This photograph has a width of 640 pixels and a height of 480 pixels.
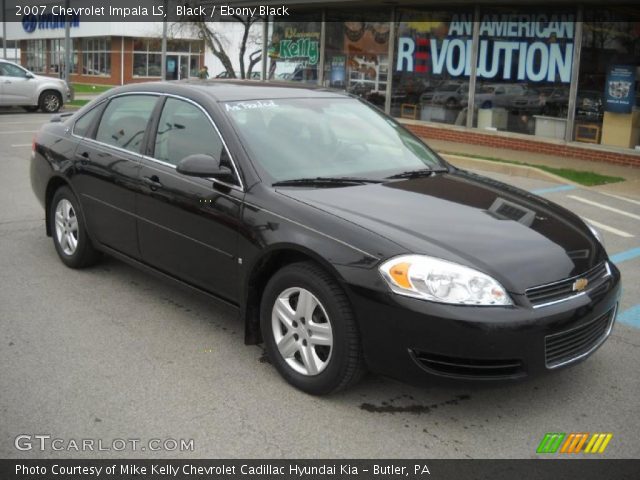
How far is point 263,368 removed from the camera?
434cm

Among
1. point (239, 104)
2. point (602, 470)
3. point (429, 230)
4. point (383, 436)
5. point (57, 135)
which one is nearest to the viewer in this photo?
point (602, 470)

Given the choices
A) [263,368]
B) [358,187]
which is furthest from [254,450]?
[358,187]

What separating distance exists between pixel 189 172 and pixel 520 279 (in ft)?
6.50

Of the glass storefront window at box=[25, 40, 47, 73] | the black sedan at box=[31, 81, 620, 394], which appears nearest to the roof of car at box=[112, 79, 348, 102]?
the black sedan at box=[31, 81, 620, 394]

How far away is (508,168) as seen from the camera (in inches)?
493

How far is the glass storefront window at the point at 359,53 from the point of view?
1791 centimetres

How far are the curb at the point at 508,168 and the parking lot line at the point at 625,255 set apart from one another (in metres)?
4.22

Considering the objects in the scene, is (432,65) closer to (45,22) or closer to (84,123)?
(84,123)

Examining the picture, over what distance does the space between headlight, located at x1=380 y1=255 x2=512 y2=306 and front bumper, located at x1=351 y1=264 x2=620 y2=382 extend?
0.14 feet

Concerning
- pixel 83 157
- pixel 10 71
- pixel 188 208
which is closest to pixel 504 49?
pixel 83 157

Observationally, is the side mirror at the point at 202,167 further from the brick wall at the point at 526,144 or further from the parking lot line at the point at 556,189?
the brick wall at the point at 526,144

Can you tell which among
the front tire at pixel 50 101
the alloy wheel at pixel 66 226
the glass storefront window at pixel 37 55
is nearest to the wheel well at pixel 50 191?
the alloy wheel at pixel 66 226

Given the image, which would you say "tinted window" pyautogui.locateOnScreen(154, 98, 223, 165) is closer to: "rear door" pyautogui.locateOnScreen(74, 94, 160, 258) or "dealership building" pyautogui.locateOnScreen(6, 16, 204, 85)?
"rear door" pyautogui.locateOnScreen(74, 94, 160, 258)

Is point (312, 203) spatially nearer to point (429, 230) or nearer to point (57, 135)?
point (429, 230)
